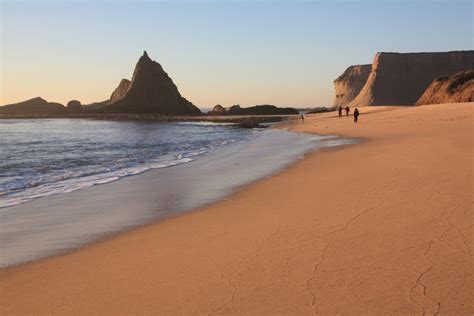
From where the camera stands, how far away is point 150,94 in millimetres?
131500

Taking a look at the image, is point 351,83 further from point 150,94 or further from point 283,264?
point 283,264

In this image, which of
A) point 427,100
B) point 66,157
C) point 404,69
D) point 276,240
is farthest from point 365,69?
point 276,240

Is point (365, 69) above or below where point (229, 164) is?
above

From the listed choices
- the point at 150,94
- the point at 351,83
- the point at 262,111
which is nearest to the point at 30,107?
the point at 150,94

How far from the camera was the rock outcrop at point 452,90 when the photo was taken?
51.6 m

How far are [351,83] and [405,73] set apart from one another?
3982cm

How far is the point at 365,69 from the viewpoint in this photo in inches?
6412

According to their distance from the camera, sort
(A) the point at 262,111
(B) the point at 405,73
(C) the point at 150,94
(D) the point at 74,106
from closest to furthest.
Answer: (A) the point at 262,111 < (B) the point at 405,73 < (C) the point at 150,94 < (D) the point at 74,106

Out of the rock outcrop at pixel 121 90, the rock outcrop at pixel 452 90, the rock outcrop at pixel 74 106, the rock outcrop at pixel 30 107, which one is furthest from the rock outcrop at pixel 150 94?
the rock outcrop at pixel 452 90

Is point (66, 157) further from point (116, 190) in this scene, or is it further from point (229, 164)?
point (116, 190)

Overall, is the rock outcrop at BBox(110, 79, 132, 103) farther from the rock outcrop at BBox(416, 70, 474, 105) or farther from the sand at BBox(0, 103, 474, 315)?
the sand at BBox(0, 103, 474, 315)

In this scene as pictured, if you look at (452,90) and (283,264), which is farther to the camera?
(452,90)

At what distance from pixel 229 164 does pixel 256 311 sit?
467 inches

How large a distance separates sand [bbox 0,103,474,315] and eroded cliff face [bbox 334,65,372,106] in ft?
510
